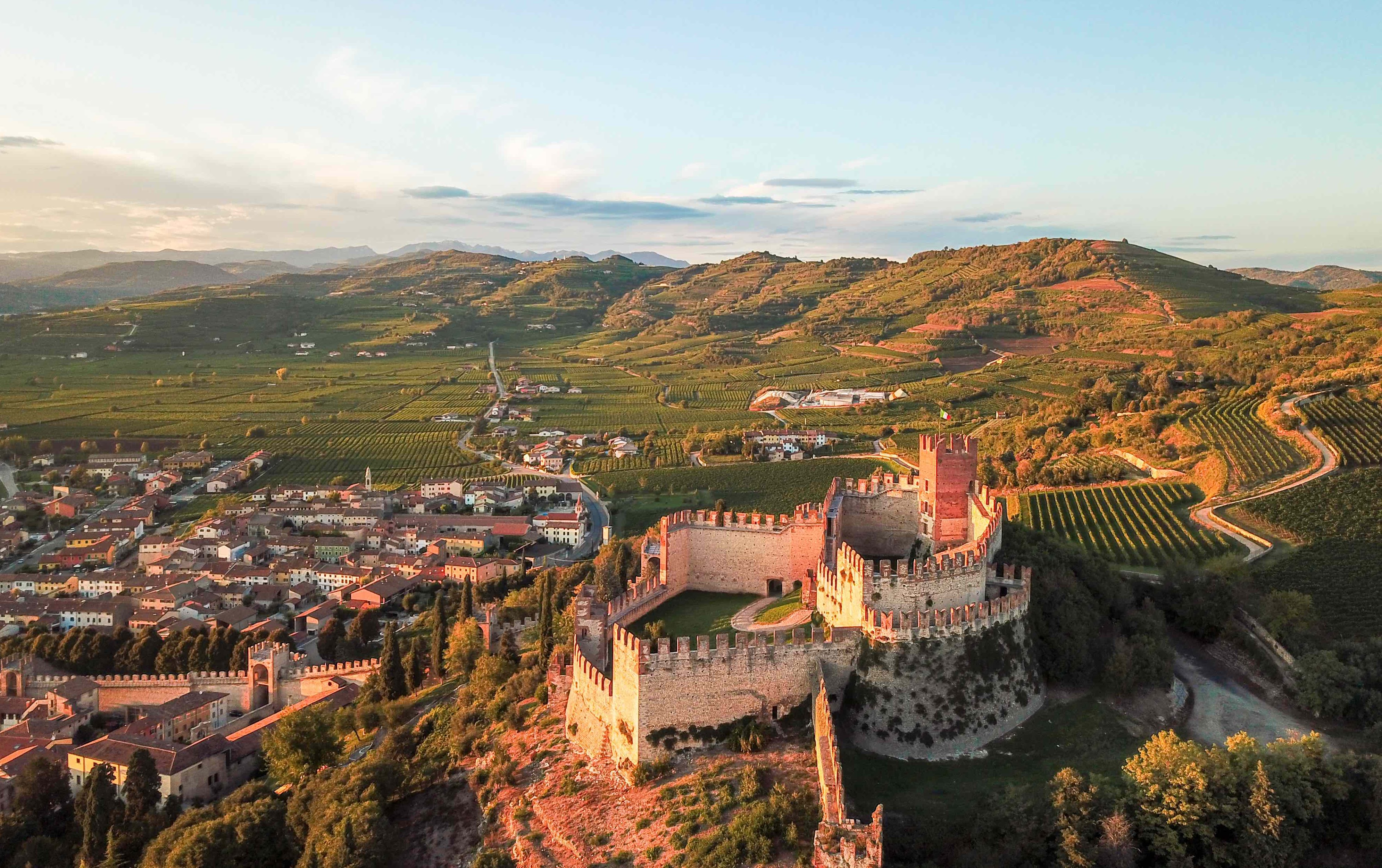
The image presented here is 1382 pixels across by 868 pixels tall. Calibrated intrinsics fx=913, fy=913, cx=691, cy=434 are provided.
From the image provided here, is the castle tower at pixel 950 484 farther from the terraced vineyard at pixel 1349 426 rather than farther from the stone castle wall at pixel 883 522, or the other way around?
the terraced vineyard at pixel 1349 426

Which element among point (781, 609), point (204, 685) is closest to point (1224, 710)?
point (781, 609)

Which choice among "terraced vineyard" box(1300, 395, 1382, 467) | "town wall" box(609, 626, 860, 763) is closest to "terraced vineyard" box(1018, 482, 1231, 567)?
"terraced vineyard" box(1300, 395, 1382, 467)

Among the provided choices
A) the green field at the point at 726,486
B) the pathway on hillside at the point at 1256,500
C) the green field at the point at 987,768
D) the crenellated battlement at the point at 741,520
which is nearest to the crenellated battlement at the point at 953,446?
the crenellated battlement at the point at 741,520

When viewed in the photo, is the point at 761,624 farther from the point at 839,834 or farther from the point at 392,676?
the point at 392,676

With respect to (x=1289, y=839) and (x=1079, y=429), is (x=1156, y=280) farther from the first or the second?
(x=1289, y=839)

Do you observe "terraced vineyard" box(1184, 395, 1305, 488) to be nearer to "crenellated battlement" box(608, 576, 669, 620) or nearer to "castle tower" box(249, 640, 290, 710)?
"crenellated battlement" box(608, 576, 669, 620)

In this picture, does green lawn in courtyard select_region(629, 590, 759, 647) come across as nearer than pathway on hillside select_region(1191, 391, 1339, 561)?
Yes
